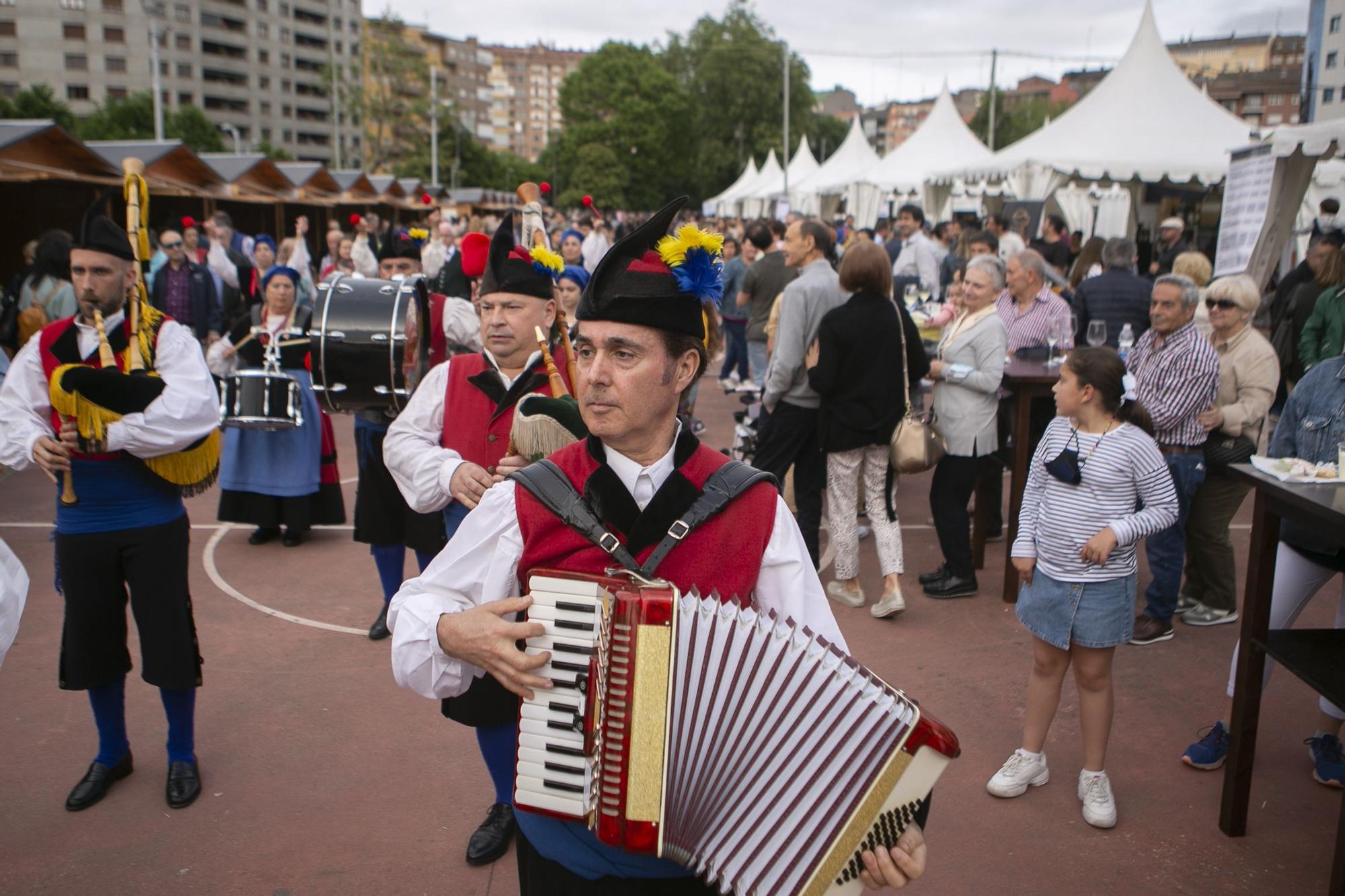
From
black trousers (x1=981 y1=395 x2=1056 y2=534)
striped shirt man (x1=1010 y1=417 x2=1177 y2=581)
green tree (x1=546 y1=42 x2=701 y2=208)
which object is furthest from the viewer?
green tree (x1=546 y1=42 x2=701 y2=208)

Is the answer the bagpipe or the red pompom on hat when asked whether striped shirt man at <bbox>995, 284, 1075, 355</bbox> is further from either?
the bagpipe

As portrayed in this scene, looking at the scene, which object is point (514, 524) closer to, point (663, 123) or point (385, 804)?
point (385, 804)

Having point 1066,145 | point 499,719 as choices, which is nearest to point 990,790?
point 499,719

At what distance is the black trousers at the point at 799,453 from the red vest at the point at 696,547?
4.22 metres

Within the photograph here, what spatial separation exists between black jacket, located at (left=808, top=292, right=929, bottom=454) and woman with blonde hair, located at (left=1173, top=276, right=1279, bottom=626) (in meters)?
1.65

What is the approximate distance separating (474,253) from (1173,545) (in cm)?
418

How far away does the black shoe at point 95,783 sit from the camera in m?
3.99

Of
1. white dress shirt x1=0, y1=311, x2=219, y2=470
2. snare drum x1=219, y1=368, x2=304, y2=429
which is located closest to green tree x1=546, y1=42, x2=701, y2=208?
snare drum x1=219, y1=368, x2=304, y2=429

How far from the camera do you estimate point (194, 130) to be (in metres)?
66.1

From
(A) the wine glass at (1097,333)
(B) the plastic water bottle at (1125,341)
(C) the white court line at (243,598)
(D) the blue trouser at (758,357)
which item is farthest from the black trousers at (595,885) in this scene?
(D) the blue trouser at (758,357)

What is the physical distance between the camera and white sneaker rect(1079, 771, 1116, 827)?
389cm

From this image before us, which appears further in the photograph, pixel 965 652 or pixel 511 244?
pixel 965 652

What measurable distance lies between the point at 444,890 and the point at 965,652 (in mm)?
3263

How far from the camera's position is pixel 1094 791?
3.94 metres
